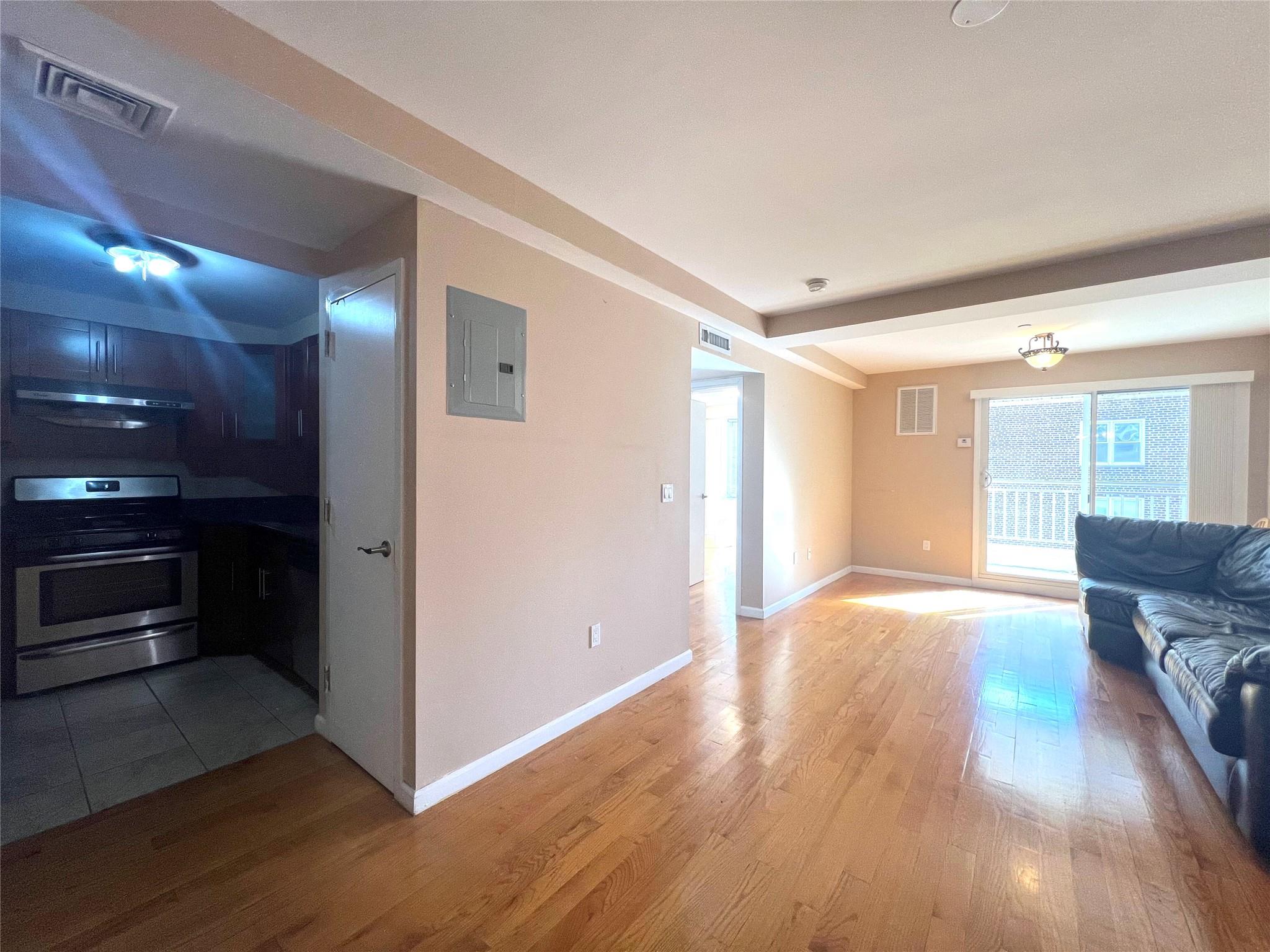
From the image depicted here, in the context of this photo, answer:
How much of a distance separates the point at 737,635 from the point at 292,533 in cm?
314

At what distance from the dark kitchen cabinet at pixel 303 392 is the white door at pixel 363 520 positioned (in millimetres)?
594

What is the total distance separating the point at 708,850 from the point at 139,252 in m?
3.74

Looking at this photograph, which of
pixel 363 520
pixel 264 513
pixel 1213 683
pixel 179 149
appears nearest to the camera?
pixel 179 149

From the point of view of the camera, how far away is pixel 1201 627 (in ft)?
8.94

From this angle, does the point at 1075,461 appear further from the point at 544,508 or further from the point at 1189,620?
the point at 544,508

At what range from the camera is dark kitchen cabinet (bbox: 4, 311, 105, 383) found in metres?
2.89

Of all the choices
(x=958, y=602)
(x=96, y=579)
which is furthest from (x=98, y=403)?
(x=958, y=602)

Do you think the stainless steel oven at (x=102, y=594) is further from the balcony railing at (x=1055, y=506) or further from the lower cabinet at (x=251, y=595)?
the balcony railing at (x=1055, y=506)

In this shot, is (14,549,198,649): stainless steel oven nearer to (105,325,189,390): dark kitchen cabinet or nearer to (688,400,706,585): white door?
(105,325,189,390): dark kitchen cabinet

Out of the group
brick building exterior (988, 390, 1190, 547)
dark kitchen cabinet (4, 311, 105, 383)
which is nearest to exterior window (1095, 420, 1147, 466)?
brick building exterior (988, 390, 1190, 547)

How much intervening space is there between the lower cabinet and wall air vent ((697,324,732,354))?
2.81 meters

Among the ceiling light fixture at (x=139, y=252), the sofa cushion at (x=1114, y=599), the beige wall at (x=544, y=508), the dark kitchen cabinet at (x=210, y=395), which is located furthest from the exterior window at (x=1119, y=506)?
the dark kitchen cabinet at (x=210, y=395)

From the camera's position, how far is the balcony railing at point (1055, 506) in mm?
4754

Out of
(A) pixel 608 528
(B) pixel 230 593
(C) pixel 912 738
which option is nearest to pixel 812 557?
(C) pixel 912 738
